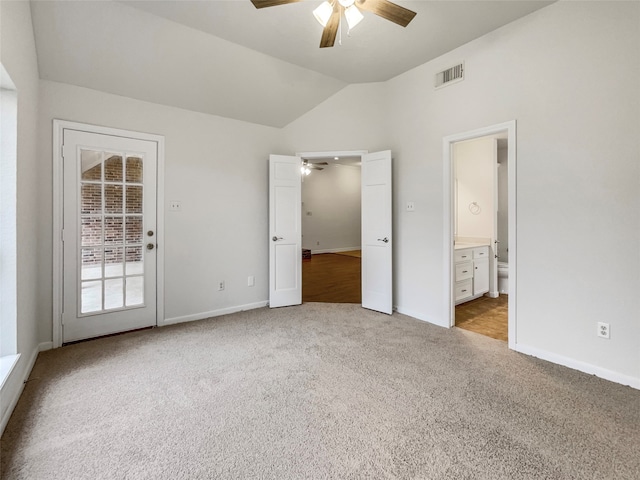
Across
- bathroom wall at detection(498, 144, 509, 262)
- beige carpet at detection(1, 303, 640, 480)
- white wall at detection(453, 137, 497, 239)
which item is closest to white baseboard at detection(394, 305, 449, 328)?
beige carpet at detection(1, 303, 640, 480)

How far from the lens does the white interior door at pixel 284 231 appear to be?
402 centimetres

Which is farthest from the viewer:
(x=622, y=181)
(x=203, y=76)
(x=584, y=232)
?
(x=203, y=76)

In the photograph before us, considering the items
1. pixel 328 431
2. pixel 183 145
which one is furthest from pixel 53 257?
pixel 328 431

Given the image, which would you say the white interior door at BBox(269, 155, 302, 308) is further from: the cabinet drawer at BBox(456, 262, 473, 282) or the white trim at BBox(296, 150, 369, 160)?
the cabinet drawer at BBox(456, 262, 473, 282)

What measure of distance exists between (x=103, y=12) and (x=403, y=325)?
3.97m

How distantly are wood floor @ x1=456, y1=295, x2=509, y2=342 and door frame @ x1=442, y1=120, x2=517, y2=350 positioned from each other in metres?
0.27

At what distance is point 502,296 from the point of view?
15.4 feet

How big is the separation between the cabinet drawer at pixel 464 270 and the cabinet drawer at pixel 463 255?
0.06m

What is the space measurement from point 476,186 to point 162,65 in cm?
454

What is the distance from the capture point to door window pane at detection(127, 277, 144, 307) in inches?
127

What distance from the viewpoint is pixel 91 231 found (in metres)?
3.01

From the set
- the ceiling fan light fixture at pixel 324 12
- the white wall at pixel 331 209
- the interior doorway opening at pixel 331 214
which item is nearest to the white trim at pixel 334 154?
the ceiling fan light fixture at pixel 324 12

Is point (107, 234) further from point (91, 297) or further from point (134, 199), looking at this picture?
point (91, 297)

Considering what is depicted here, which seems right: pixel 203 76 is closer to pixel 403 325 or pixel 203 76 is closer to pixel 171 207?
pixel 171 207
